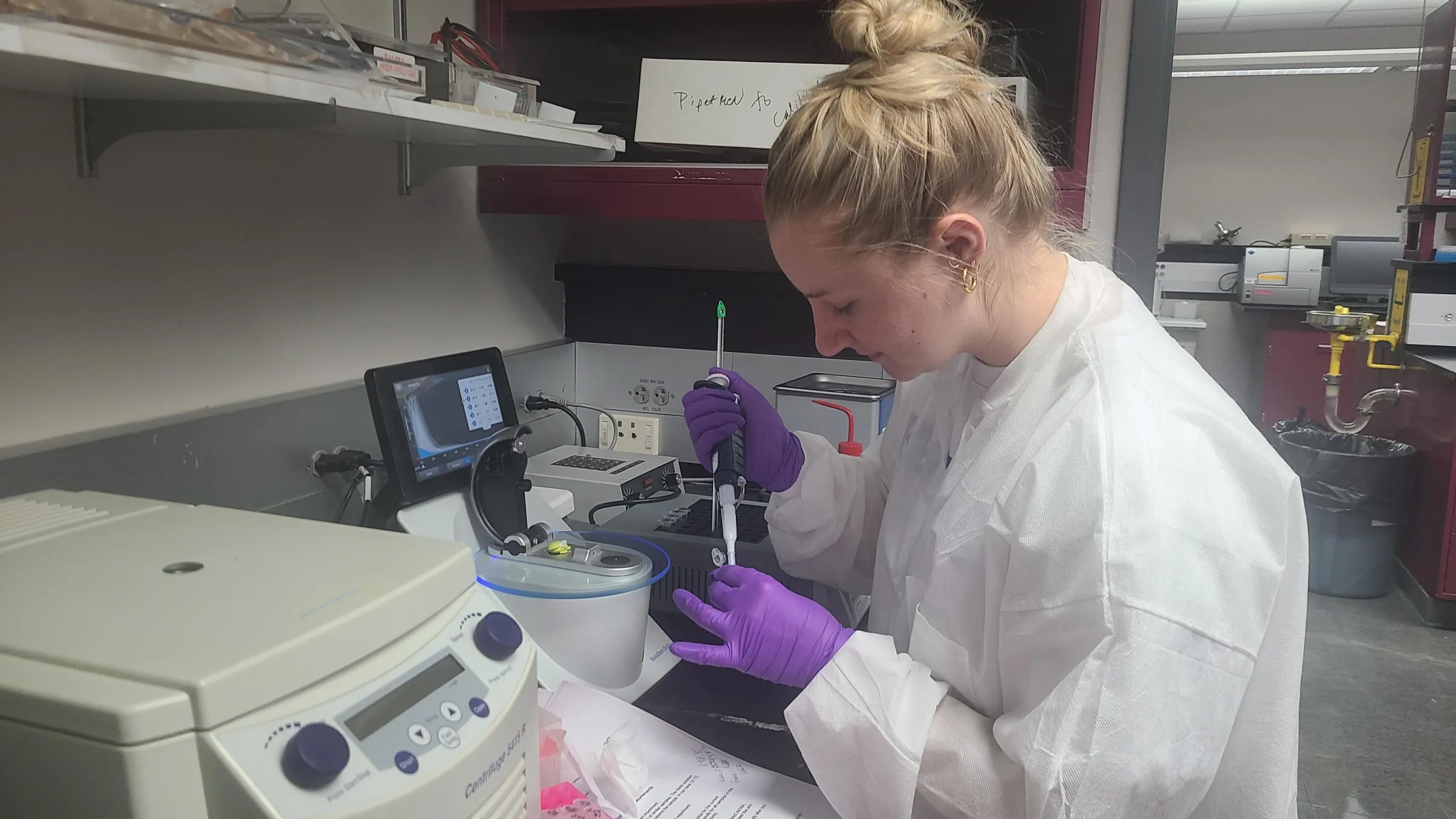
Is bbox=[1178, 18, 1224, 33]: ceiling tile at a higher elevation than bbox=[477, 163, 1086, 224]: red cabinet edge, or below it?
higher

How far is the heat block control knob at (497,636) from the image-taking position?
62 cm

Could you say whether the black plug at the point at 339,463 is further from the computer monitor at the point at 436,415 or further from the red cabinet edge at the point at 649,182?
the red cabinet edge at the point at 649,182

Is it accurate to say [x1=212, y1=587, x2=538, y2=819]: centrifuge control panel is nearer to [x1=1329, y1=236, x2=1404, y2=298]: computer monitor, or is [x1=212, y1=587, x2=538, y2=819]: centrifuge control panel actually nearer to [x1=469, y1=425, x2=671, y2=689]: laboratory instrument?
[x1=469, y1=425, x2=671, y2=689]: laboratory instrument

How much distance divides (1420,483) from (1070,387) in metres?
3.37

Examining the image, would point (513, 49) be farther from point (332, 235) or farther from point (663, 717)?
point (663, 717)

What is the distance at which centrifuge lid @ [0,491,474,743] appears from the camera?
0.45m

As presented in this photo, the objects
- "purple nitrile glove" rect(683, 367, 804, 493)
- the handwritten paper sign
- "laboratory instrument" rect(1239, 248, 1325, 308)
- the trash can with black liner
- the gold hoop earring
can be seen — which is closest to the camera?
the gold hoop earring

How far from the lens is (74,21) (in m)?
0.60

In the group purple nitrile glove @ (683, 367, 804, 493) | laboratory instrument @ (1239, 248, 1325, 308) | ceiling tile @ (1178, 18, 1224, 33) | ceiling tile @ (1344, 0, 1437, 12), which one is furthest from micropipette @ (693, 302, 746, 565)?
ceiling tile @ (1344, 0, 1437, 12)

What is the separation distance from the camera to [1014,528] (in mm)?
801

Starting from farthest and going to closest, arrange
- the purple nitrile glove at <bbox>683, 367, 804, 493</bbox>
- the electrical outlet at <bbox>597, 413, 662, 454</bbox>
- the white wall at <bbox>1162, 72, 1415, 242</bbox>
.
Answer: the white wall at <bbox>1162, 72, 1415, 242</bbox>, the electrical outlet at <bbox>597, 413, 662, 454</bbox>, the purple nitrile glove at <bbox>683, 367, 804, 493</bbox>

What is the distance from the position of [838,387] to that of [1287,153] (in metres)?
6.78

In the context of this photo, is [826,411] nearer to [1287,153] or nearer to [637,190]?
[637,190]

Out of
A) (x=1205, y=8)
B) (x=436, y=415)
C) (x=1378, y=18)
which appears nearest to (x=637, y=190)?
(x=436, y=415)
